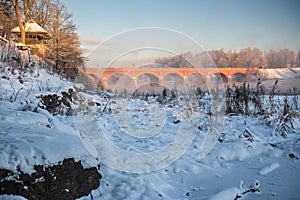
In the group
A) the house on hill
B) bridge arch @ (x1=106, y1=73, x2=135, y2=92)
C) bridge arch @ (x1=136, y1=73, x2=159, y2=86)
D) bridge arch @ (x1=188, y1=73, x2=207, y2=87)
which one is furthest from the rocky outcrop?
the house on hill

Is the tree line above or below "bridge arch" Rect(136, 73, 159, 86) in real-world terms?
above

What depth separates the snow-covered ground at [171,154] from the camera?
1803 millimetres

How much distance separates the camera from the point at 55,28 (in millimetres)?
21094

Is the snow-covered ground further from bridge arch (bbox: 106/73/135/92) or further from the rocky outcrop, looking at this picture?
bridge arch (bbox: 106/73/135/92)

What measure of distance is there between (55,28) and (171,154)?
21.6 m

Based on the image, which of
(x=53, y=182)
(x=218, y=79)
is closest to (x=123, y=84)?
(x=218, y=79)

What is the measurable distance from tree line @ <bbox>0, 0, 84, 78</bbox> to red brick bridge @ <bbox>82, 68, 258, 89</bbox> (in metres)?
1.65

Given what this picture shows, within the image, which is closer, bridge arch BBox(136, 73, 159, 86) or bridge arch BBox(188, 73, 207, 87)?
bridge arch BBox(188, 73, 207, 87)

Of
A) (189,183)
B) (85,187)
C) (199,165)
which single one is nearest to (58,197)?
(85,187)

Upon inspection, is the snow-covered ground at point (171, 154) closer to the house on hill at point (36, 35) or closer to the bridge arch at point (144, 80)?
the bridge arch at point (144, 80)

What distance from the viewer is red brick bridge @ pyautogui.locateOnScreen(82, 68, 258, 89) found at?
9.43 metres

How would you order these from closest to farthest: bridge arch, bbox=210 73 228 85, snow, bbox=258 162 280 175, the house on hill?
snow, bbox=258 162 280 175
bridge arch, bbox=210 73 228 85
the house on hill

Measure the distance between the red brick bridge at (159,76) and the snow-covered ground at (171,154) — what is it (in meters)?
1.92

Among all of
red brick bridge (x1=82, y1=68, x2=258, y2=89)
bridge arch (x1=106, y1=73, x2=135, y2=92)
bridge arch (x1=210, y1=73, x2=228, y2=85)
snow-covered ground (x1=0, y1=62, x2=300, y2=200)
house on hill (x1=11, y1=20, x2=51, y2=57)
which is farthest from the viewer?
house on hill (x1=11, y1=20, x2=51, y2=57)
